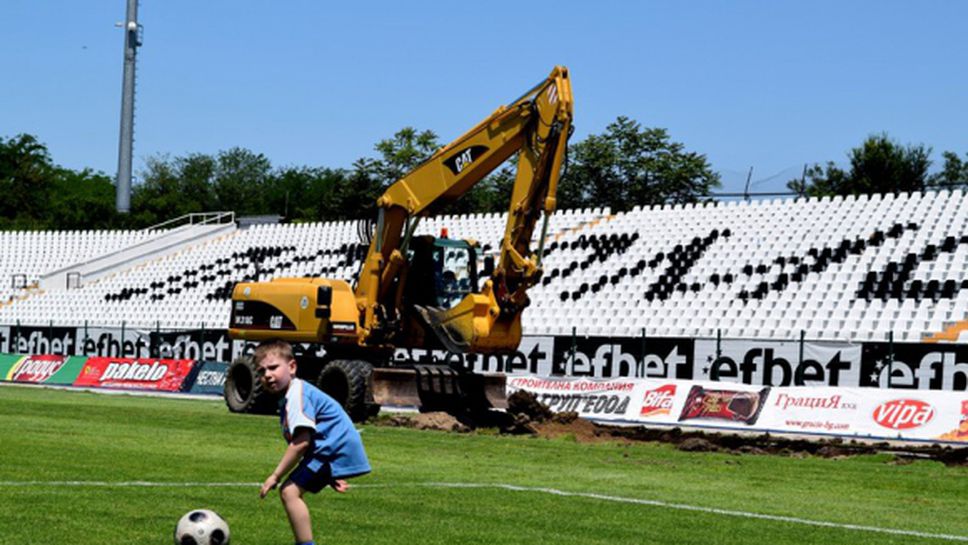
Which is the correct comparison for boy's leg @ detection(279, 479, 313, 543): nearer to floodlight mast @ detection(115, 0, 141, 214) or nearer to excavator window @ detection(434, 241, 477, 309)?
excavator window @ detection(434, 241, 477, 309)

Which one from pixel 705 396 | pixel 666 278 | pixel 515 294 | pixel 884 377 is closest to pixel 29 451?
pixel 515 294

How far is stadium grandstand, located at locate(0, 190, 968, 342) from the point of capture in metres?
40.4

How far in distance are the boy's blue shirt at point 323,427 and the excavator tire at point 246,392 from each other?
67.9 feet

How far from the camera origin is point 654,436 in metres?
26.5

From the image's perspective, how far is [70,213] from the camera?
102 m

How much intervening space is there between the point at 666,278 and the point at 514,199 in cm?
2051

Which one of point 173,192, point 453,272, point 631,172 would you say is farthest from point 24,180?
point 453,272

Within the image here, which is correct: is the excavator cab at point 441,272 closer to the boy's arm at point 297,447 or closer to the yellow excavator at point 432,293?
the yellow excavator at point 432,293

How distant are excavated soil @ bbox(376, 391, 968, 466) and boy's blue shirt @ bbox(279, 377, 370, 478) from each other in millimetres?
14444

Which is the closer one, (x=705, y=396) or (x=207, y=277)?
(x=705, y=396)

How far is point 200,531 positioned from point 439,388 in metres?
19.1

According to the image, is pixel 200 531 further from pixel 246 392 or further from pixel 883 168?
pixel 883 168

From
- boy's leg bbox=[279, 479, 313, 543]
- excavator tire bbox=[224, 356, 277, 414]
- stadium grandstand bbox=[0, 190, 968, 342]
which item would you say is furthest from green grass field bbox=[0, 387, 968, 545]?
stadium grandstand bbox=[0, 190, 968, 342]

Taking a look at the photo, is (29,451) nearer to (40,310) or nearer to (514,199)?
(514,199)
